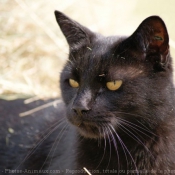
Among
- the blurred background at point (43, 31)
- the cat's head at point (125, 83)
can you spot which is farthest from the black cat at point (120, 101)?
the blurred background at point (43, 31)

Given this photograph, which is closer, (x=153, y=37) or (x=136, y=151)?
(x=153, y=37)

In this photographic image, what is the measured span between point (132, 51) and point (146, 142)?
1.81 ft

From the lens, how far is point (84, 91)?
2189 mm

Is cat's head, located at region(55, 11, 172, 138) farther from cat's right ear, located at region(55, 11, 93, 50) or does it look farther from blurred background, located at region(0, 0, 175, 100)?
blurred background, located at region(0, 0, 175, 100)

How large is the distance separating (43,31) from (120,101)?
130 inches

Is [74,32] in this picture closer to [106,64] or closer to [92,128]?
[106,64]

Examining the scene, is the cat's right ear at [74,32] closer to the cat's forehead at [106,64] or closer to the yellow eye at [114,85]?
the cat's forehead at [106,64]

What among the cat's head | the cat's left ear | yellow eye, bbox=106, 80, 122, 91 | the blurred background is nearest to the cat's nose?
the cat's head

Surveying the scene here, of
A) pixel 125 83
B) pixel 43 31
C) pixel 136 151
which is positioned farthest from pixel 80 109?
pixel 43 31

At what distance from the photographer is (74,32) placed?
8.45ft

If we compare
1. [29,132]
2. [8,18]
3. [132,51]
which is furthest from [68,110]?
[8,18]

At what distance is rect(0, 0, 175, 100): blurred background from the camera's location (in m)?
4.47

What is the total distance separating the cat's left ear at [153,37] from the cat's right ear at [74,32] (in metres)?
0.40

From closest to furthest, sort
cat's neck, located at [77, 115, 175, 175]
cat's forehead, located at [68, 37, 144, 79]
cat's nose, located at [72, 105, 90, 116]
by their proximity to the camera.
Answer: cat's nose, located at [72, 105, 90, 116], cat's forehead, located at [68, 37, 144, 79], cat's neck, located at [77, 115, 175, 175]
